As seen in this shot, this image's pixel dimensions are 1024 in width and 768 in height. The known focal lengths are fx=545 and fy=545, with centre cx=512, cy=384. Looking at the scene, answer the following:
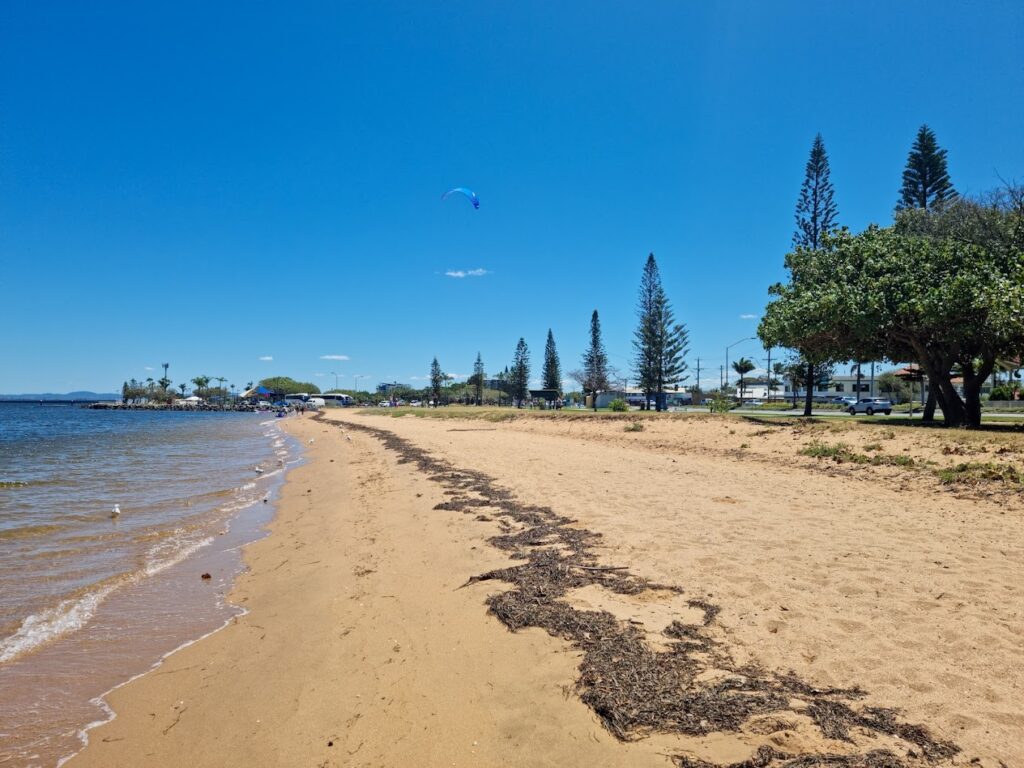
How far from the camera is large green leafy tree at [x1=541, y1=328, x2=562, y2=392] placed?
80556 mm

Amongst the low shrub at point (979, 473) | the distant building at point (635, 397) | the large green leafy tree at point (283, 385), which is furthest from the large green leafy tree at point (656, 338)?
the large green leafy tree at point (283, 385)

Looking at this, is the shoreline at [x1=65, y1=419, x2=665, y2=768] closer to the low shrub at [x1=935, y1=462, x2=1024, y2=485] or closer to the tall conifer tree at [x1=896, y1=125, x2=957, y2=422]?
the low shrub at [x1=935, y1=462, x2=1024, y2=485]

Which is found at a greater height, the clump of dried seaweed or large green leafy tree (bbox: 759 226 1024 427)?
large green leafy tree (bbox: 759 226 1024 427)

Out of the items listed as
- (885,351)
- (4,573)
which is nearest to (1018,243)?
(885,351)

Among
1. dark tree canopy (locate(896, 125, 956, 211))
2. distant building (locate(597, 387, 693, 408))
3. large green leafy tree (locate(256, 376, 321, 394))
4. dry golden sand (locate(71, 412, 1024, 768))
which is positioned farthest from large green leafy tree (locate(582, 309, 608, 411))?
large green leafy tree (locate(256, 376, 321, 394))

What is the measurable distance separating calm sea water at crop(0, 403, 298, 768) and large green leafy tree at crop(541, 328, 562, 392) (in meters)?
67.7

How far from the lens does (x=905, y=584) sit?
14.9 ft

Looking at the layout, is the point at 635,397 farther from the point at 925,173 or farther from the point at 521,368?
the point at 925,173

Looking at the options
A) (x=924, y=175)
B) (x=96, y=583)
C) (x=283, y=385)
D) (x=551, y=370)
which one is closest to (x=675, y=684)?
(x=96, y=583)

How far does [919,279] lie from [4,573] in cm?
2190

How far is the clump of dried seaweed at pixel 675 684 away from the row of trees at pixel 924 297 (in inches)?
524

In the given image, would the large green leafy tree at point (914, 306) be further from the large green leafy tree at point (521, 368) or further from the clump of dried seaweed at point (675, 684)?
the large green leafy tree at point (521, 368)

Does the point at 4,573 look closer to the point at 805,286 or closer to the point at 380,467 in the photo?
the point at 380,467

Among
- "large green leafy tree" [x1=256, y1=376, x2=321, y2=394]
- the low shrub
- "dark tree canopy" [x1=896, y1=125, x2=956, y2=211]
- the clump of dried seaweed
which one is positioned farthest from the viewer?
"large green leafy tree" [x1=256, y1=376, x2=321, y2=394]
